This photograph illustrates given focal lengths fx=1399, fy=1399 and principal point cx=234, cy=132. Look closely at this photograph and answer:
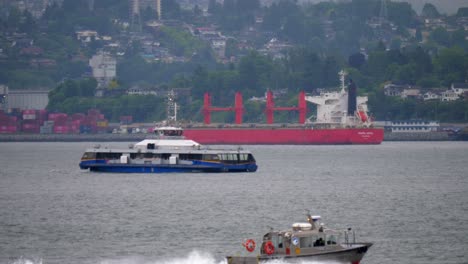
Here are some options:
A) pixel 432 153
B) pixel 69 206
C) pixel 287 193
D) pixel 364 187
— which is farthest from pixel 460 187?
pixel 432 153

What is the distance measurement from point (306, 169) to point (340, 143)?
61633 mm

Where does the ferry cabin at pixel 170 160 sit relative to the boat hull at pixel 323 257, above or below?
above

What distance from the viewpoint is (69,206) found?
239ft

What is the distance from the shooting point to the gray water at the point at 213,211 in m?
54.6

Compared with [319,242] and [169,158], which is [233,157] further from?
[319,242]

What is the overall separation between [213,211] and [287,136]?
333 feet

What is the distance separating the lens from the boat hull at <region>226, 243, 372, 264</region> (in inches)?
1829

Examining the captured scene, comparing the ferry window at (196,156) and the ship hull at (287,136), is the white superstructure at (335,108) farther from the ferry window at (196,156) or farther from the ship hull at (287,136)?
the ferry window at (196,156)

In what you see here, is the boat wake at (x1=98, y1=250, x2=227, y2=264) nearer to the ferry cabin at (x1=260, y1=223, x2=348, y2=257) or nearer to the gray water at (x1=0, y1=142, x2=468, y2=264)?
the gray water at (x1=0, y1=142, x2=468, y2=264)

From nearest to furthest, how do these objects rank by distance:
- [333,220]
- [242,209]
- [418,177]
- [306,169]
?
[333,220]
[242,209]
[418,177]
[306,169]

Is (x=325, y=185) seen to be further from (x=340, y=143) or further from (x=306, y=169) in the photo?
(x=340, y=143)

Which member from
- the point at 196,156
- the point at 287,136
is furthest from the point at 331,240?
the point at 287,136

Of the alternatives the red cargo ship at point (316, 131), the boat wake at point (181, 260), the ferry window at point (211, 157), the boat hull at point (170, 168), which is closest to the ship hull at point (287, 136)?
the red cargo ship at point (316, 131)

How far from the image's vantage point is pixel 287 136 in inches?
6693
